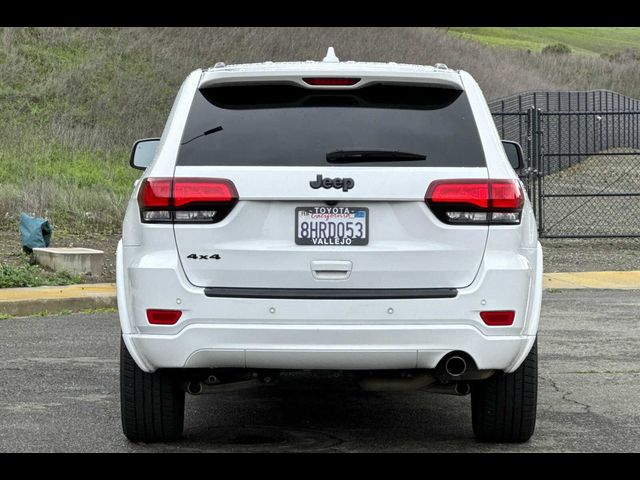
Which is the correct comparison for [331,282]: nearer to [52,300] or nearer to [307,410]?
[307,410]

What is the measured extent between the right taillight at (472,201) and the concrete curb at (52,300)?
731 centimetres

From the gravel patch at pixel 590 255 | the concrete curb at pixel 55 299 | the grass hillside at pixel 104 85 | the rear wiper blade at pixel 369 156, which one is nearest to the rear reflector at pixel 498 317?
the rear wiper blade at pixel 369 156

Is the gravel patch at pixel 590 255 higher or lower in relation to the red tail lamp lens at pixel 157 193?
lower

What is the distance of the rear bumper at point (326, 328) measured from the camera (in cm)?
622

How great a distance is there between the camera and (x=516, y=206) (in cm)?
640

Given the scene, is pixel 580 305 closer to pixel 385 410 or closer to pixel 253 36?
pixel 385 410

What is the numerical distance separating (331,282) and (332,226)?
0.26 metres

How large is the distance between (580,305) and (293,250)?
802 centimetres

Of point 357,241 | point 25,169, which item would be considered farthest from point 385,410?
point 25,169

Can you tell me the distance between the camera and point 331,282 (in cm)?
625

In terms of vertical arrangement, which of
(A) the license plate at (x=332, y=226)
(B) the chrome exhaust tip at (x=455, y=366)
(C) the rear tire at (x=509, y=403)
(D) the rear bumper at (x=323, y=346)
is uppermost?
(A) the license plate at (x=332, y=226)

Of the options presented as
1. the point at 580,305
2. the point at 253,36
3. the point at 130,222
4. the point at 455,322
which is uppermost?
the point at 253,36

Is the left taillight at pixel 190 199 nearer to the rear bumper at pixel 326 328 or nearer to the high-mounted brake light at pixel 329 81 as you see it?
the rear bumper at pixel 326 328

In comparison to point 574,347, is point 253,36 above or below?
above
